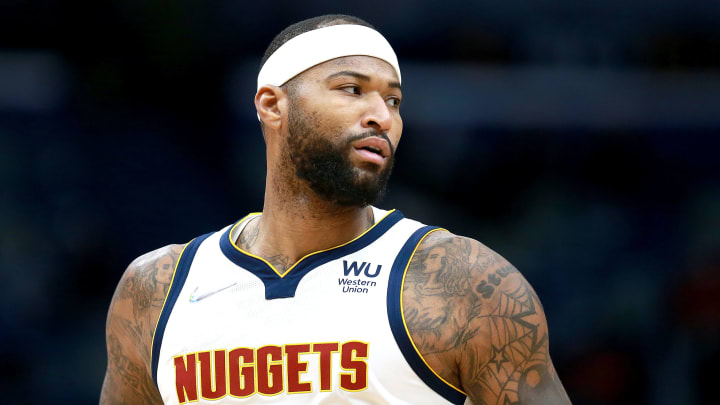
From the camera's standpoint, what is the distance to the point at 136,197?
329 inches

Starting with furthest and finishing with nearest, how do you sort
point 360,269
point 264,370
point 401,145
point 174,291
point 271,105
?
1. point 401,145
2. point 271,105
3. point 174,291
4. point 360,269
5. point 264,370

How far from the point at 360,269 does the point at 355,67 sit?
2.53 ft

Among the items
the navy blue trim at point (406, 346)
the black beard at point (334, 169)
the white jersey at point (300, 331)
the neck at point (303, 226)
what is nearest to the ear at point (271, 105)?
the black beard at point (334, 169)

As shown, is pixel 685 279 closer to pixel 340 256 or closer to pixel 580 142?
pixel 580 142

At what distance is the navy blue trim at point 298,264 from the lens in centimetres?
354

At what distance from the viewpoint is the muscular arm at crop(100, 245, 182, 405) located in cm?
375

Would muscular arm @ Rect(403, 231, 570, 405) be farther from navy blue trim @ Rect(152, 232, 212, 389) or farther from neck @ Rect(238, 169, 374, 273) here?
navy blue trim @ Rect(152, 232, 212, 389)

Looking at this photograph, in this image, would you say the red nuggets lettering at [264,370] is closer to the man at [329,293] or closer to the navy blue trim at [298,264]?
the man at [329,293]

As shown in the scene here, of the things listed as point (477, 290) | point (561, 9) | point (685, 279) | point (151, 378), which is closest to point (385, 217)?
point (477, 290)

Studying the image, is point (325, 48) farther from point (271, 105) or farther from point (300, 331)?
point (300, 331)

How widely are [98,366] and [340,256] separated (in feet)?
16.7

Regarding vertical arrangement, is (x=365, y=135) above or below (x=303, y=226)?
above

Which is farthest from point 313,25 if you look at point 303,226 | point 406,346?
point 406,346

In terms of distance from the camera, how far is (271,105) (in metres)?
3.83
